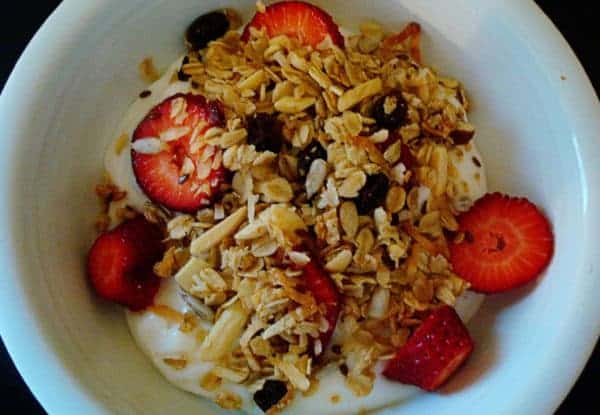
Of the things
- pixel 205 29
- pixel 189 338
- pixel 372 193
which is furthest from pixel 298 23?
pixel 189 338

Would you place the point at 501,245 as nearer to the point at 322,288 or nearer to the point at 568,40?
the point at 322,288

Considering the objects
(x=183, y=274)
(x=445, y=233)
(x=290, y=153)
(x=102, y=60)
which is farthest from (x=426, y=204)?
(x=102, y=60)

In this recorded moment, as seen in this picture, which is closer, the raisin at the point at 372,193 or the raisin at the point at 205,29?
the raisin at the point at 372,193

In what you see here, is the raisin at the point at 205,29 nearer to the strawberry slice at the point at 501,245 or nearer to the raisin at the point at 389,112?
the raisin at the point at 389,112

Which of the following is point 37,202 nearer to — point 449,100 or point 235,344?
point 235,344

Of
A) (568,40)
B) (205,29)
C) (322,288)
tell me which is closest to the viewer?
(322,288)

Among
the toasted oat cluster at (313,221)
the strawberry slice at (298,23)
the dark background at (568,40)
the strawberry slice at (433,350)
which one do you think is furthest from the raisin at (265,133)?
the dark background at (568,40)
